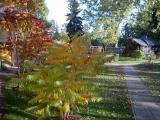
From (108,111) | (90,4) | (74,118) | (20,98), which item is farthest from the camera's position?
(90,4)

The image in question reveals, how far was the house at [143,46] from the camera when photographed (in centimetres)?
7031

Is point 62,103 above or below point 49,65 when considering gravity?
below

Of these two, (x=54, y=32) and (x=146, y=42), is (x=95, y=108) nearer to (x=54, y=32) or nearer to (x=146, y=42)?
(x=146, y=42)

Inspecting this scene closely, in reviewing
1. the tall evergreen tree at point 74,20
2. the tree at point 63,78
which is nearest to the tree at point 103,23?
the tall evergreen tree at point 74,20

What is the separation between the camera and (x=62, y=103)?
12305mm

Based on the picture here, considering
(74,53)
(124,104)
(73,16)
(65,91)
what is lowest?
(124,104)

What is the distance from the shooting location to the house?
7031 centimetres

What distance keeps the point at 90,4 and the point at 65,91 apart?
53245 millimetres

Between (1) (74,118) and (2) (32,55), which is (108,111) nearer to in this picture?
(1) (74,118)

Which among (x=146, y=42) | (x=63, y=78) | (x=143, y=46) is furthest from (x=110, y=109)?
(x=146, y=42)

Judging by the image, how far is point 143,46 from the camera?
7094cm

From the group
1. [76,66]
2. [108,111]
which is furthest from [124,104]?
[76,66]

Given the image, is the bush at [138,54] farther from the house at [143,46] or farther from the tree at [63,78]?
the tree at [63,78]

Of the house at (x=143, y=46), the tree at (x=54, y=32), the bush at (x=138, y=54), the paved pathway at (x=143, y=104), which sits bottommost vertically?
the paved pathway at (x=143, y=104)
